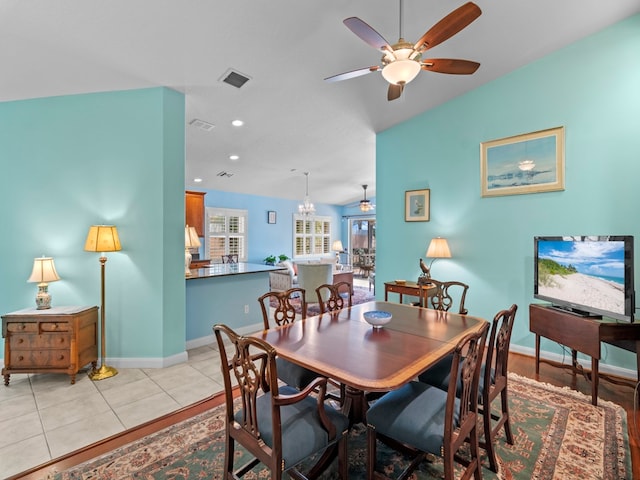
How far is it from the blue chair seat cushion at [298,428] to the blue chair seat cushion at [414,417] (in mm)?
198

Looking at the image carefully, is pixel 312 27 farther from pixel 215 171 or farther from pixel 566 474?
pixel 215 171

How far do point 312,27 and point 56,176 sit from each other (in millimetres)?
2869

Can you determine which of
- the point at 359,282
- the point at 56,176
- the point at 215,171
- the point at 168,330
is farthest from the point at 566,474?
the point at 359,282

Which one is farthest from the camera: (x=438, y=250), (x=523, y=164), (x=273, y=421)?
(x=438, y=250)

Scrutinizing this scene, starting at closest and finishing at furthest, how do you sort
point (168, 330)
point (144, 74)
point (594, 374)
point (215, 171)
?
point (594, 374) → point (144, 74) → point (168, 330) → point (215, 171)

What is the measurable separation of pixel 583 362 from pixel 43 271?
541 cm

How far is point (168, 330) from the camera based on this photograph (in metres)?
3.25

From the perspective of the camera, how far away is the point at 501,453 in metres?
1.95

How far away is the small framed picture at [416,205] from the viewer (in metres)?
4.49

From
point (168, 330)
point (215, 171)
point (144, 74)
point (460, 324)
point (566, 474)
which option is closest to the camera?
point (566, 474)

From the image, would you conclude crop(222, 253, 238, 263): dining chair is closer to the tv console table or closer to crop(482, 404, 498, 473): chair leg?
the tv console table

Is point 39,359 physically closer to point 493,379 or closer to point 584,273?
point 493,379

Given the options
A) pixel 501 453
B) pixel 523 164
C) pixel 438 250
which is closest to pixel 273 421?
pixel 501 453

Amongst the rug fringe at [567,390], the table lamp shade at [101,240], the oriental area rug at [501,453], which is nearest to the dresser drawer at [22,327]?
the table lamp shade at [101,240]
